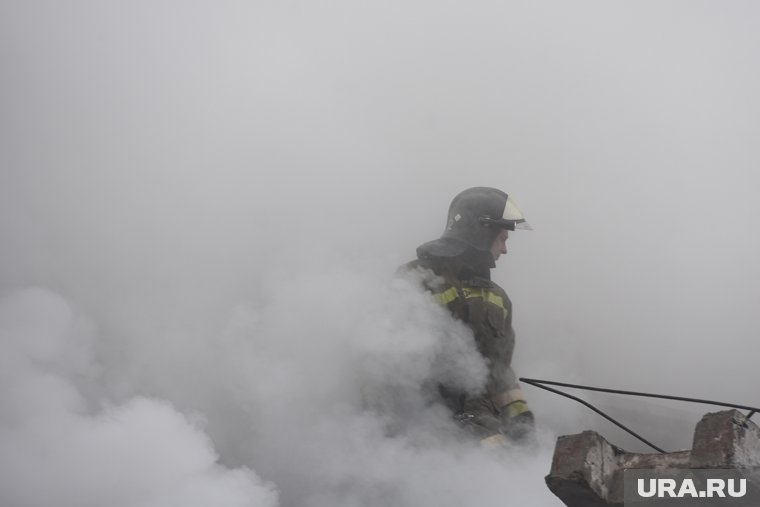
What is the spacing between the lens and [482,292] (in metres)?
7.02

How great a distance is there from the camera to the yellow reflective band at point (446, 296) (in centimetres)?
674

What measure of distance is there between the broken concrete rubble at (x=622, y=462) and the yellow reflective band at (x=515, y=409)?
2912 millimetres

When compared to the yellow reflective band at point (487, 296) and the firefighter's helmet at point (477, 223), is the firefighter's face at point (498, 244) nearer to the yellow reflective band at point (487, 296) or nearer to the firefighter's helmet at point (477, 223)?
the firefighter's helmet at point (477, 223)

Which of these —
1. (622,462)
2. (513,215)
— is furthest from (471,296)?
(622,462)

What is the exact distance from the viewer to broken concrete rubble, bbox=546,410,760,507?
369 cm

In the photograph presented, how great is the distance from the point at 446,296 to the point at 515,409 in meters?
1.00

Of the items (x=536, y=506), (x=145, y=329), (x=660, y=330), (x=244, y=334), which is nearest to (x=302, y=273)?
(x=244, y=334)

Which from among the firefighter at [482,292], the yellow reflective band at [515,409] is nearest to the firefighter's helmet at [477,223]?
the firefighter at [482,292]
